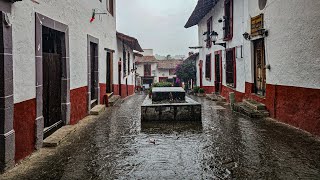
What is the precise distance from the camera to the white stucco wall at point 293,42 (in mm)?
7105

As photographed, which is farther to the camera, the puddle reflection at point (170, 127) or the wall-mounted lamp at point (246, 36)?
the wall-mounted lamp at point (246, 36)

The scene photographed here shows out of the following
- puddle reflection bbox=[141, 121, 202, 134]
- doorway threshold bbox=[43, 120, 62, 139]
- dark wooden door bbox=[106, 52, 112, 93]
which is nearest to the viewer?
doorway threshold bbox=[43, 120, 62, 139]

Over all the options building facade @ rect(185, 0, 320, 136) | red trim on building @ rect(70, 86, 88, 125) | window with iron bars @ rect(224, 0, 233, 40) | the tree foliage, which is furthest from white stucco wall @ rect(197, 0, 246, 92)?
the tree foliage

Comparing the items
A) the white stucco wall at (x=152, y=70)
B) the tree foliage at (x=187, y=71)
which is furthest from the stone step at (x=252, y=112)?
the white stucco wall at (x=152, y=70)

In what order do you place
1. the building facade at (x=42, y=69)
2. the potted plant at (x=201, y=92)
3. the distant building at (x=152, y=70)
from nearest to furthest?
the building facade at (x=42, y=69)
the potted plant at (x=201, y=92)
the distant building at (x=152, y=70)

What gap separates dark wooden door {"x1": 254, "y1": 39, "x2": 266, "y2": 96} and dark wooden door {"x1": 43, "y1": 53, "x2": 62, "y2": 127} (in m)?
6.58

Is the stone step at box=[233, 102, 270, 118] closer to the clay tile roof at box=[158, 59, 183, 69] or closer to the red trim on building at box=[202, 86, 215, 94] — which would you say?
the red trim on building at box=[202, 86, 215, 94]

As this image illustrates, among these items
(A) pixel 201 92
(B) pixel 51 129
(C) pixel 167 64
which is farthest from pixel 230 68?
(C) pixel 167 64

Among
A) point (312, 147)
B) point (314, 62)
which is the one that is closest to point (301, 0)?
point (314, 62)

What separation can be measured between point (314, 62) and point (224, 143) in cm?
275

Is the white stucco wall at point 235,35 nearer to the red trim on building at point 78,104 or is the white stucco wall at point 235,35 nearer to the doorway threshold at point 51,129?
the red trim on building at point 78,104

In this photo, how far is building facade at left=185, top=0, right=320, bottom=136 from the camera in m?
7.26

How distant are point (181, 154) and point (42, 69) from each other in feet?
11.2

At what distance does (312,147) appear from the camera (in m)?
5.99
